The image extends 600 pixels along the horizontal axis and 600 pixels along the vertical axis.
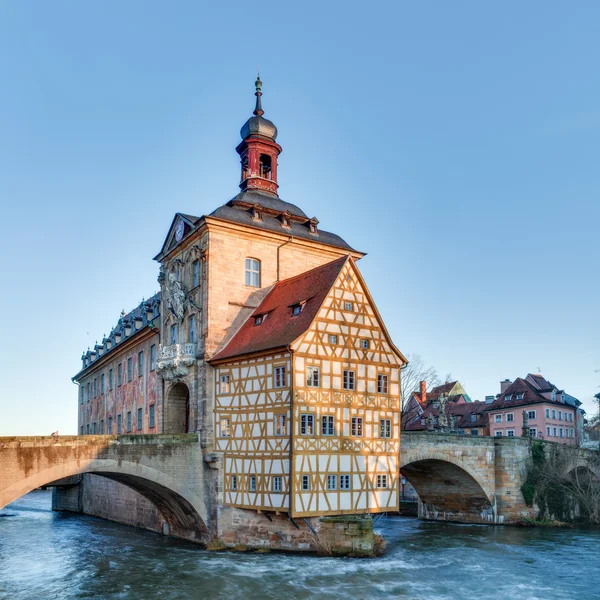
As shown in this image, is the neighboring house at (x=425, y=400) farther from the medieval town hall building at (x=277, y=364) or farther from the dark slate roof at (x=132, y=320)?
the medieval town hall building at (x=277, y=364)

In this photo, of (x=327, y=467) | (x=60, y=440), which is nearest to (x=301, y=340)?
(x=327, y=467)

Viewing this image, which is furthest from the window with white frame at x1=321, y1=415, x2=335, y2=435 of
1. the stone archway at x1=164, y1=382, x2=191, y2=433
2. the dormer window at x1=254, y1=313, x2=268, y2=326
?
the stone archway at x1=164, y1=382, x2=191, y2=433

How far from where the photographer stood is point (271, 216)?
3488cm

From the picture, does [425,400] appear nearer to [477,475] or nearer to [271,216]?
[477,475]

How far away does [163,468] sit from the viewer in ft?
93.7

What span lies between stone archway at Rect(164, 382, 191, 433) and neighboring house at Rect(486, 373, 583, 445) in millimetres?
34061

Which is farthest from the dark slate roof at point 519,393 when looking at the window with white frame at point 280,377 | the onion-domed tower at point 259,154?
the window with white frame at point 280,377

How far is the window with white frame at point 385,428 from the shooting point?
96.3 feet

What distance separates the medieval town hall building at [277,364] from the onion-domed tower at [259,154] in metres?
1.32

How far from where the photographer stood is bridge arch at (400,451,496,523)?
37250 millimetres

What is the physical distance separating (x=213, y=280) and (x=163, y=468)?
8.42m

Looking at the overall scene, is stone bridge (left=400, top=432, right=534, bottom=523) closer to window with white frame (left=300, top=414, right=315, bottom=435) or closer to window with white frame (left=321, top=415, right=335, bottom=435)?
window with white frame (left=321, top=415, right=335, bottom=435)

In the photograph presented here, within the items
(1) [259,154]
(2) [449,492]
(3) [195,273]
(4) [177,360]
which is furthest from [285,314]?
(2) [449,492]

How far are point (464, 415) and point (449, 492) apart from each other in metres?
28.4
